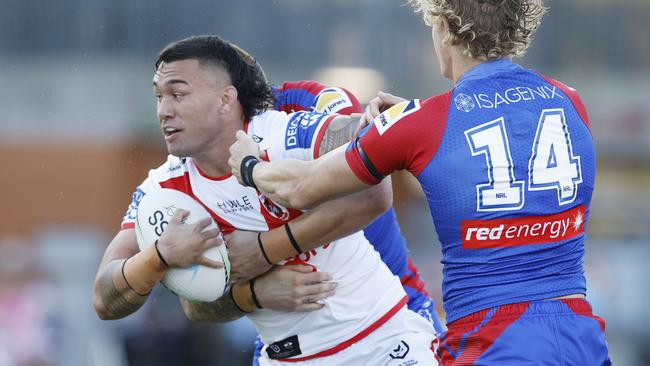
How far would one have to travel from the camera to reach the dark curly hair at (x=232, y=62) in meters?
5.91

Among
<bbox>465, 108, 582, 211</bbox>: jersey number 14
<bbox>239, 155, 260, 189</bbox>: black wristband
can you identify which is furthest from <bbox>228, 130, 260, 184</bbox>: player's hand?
<bbox>465, 108, 582, 211</bbox>: jersey number 14

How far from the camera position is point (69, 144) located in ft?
67.2

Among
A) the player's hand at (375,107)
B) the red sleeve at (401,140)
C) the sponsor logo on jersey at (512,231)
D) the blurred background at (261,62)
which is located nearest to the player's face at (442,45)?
the red sleeve at (401,140)

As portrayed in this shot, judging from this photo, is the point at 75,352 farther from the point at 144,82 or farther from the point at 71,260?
the point at 144,82

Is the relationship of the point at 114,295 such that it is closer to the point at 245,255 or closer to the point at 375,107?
the point at 245,255

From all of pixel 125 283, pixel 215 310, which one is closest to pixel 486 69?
pixel 125 283

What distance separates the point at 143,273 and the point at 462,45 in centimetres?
205

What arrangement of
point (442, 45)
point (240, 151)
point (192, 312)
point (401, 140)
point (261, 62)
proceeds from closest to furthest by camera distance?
point (401, 140) < point (442, 45) < point (240, 151) < point (192, 312) < point (261, 62)

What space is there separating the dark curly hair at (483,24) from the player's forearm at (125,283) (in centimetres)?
193

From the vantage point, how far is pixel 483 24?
15.3ft

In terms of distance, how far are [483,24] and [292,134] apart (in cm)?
136

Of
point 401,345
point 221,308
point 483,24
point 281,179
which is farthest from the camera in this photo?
point 221,308

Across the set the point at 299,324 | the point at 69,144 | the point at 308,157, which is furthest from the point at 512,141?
the point at 69,144

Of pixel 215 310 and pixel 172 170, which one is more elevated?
pixel 172 170
